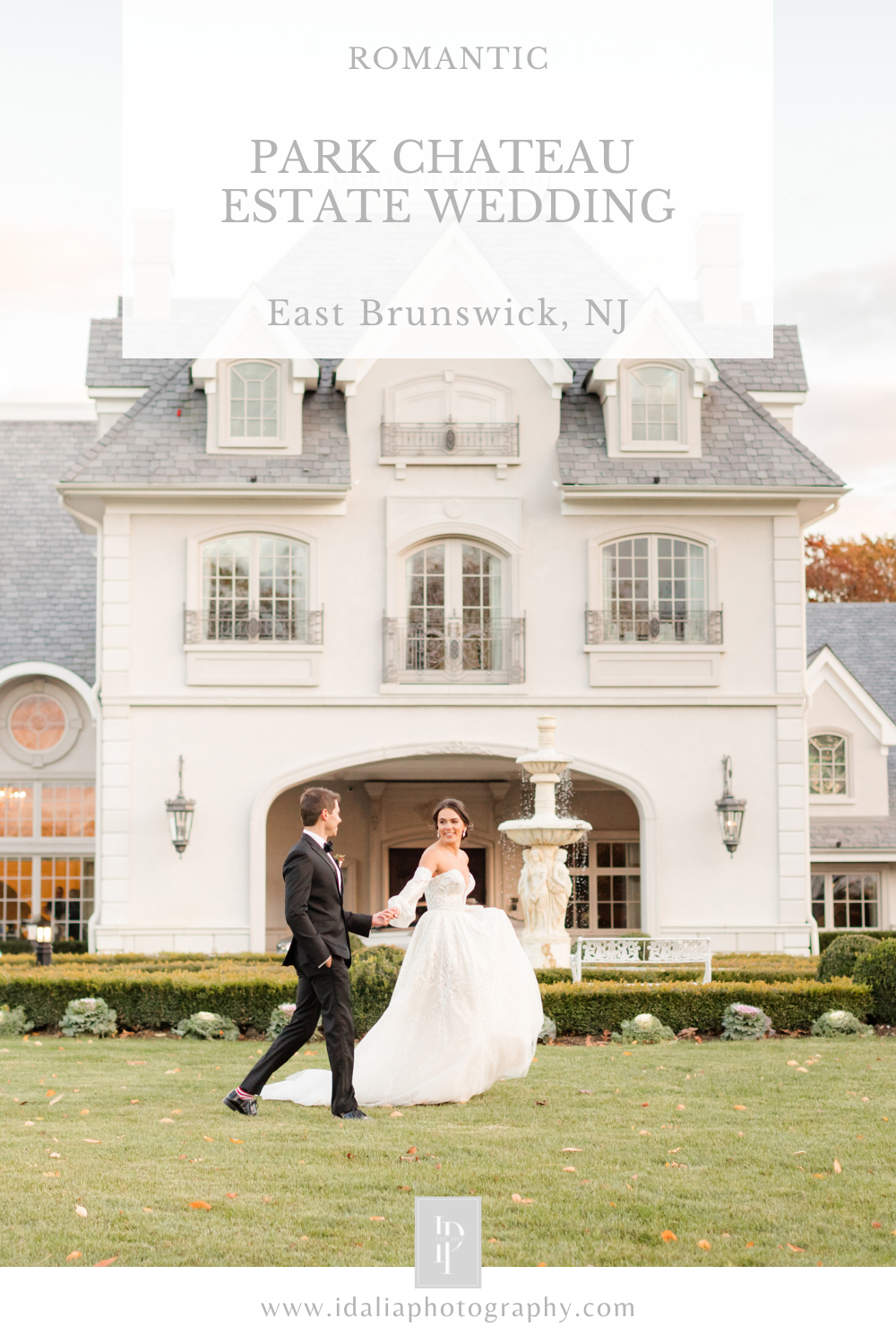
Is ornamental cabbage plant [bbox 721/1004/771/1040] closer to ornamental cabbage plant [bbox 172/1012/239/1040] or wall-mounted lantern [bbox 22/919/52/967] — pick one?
ornamental cabbage plant [bbox 172/1012/239/1040]

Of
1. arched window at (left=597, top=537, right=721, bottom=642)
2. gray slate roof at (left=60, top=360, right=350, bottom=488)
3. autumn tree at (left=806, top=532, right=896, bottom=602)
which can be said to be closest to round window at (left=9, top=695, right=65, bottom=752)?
gray slate roof at (left=60, top=360, right=350, bottom=488)

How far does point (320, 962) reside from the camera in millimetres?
7793

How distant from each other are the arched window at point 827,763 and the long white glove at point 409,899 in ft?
57.8

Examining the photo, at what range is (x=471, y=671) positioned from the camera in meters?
20.1

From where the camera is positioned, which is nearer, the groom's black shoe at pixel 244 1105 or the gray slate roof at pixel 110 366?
the groom's black shoe at pixel 244 1105

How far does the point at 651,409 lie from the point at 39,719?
1090cm

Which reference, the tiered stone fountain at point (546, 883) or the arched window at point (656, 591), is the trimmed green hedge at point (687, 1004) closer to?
the tiered stone fountain at point (546, 883)

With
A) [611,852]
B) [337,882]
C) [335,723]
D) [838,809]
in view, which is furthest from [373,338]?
[337,882]

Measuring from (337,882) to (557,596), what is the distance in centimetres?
1254

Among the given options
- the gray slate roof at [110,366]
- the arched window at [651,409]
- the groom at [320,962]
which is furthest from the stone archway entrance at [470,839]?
the groom at [320,962]

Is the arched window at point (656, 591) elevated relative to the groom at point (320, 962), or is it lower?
elevated

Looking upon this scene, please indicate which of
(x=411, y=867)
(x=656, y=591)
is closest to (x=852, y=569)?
(x=411, y=867)

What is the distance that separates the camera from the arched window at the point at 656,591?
2022 cm

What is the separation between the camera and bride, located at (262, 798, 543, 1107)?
8.68 meters
